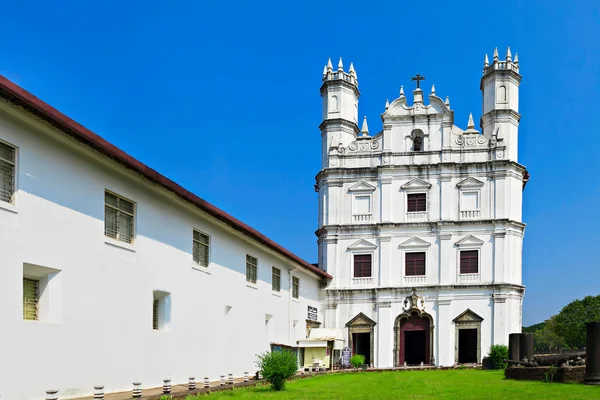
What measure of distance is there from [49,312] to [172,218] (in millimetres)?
6252

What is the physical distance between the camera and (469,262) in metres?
39.4

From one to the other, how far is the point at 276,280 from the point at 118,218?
14.9m

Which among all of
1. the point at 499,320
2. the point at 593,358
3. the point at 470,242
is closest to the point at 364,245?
the point at 470,242

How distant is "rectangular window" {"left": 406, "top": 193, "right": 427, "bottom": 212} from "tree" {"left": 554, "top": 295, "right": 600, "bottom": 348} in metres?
45.3

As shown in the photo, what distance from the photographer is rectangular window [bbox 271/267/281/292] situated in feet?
100.0

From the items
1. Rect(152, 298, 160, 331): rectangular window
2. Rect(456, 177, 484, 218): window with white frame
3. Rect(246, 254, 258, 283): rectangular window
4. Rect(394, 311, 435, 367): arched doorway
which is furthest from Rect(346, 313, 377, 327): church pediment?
Rect(152, 298, 160, 331): rectangular window

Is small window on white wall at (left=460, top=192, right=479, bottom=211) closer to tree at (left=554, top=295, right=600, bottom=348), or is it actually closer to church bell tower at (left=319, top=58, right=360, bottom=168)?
church bell tower at (left=319, top=58, right=360, bottom=168)

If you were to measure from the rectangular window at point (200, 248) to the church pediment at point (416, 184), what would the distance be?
20.1 metres

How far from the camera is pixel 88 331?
1516 cm

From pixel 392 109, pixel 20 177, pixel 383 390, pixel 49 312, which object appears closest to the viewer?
pixel 20 177

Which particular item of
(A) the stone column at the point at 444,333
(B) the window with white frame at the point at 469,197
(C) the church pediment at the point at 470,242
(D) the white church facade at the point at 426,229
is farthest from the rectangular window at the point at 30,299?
(B) the window with white frame at the point at 469,197

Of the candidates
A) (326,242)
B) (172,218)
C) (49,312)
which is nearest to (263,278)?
(172,218)

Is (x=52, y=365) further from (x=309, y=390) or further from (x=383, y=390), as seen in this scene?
(x=383, y=390)

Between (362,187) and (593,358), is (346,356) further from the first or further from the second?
(593,358)
